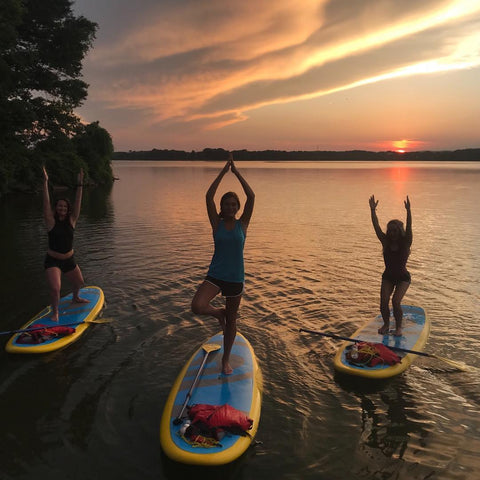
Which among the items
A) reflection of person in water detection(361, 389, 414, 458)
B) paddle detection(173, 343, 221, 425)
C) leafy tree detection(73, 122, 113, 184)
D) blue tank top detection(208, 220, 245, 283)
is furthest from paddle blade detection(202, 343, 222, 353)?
leafy tree detection(73, 122, 113, 184)

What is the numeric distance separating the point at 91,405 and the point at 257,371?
115 inches

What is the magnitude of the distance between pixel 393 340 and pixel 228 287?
14.3 ft

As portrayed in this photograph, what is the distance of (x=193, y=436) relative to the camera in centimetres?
483

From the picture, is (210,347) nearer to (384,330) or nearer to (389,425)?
(389,425)

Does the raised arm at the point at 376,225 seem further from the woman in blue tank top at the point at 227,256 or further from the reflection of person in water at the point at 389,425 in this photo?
the woman in blue tank top at the point at 227,256

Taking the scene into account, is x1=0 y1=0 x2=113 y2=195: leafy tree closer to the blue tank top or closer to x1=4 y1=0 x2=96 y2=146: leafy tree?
x1=4 y1=0 x2=96 y2=146: leafy tree

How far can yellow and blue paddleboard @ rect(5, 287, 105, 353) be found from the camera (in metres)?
7.71

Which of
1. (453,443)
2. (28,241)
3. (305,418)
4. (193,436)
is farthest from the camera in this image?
(28,241)

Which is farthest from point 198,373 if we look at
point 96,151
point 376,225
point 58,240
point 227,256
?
point 96,151

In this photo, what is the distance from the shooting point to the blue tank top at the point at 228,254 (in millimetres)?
5875

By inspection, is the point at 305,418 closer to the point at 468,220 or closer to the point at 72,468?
the point at 72,468

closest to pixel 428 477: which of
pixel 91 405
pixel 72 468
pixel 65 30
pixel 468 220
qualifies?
pixel 72 468

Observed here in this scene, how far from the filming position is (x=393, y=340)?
26.7ft

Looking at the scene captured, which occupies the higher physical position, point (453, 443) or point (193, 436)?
point (193, 436)
